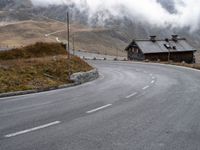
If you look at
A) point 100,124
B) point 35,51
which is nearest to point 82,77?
point 35,51

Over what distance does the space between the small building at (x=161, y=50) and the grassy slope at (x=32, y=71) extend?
159ft

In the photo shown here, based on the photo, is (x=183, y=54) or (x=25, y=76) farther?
(x=183, y=54)

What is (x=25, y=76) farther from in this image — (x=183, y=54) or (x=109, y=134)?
(x=183, y=54)

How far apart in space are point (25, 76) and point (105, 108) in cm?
915

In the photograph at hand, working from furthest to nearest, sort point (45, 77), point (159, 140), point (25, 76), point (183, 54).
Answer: point (183, 54) → point (45, 77) → point (25, 76) → point (159, 140)

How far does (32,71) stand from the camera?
68.1 feet

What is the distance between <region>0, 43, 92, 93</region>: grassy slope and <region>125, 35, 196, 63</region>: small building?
159 feet

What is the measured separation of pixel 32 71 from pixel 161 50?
192 ft

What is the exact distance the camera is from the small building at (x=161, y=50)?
7525cm

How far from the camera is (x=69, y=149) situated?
22.8 feet

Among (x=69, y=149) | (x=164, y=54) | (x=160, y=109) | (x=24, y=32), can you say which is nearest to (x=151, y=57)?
(x=164, y=54)

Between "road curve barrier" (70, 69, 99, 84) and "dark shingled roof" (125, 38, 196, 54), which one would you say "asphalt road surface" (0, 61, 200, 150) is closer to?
"road curve barrier" (70, 69, 99, 84)

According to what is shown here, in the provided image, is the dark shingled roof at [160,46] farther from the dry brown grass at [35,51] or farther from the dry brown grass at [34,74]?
the dry brown grass at [34,74]

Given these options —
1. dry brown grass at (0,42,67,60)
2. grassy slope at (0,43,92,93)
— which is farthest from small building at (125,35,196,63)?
grassy slope at (0,43,92,93)
